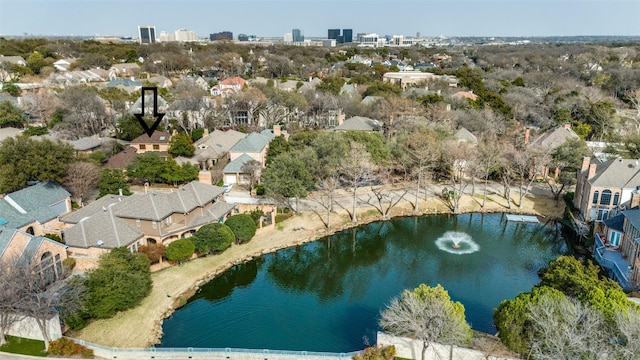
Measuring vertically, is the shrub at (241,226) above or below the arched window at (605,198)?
below

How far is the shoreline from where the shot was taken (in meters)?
24.8

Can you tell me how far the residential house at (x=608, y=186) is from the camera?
125 ft

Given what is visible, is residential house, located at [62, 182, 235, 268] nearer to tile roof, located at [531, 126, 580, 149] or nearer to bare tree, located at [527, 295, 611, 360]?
bare tree, located at [527, 295, 611, 360]

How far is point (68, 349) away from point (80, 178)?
70.1 ft

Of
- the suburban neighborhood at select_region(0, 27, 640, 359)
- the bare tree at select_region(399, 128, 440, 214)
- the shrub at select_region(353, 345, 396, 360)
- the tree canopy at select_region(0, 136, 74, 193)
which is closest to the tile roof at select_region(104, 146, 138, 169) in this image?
the suburban neighborhood at select_region(0, 27, 640, 359)

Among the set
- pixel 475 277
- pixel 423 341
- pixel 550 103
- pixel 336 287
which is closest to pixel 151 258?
pixel 336 287

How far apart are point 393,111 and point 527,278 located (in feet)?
110

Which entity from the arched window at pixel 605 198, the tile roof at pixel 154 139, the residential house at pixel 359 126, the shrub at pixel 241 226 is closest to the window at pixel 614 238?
the arched window at pixel 605 198

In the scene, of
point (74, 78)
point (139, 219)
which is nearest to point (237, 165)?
point (139, 219)

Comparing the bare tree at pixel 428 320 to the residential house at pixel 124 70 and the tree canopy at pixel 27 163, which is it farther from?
the residential house at pixel 124 70

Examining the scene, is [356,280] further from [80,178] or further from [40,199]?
[40,199]

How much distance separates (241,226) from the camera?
1398 inches

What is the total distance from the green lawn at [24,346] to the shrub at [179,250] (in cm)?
1005

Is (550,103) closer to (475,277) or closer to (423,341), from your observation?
(475,277)
